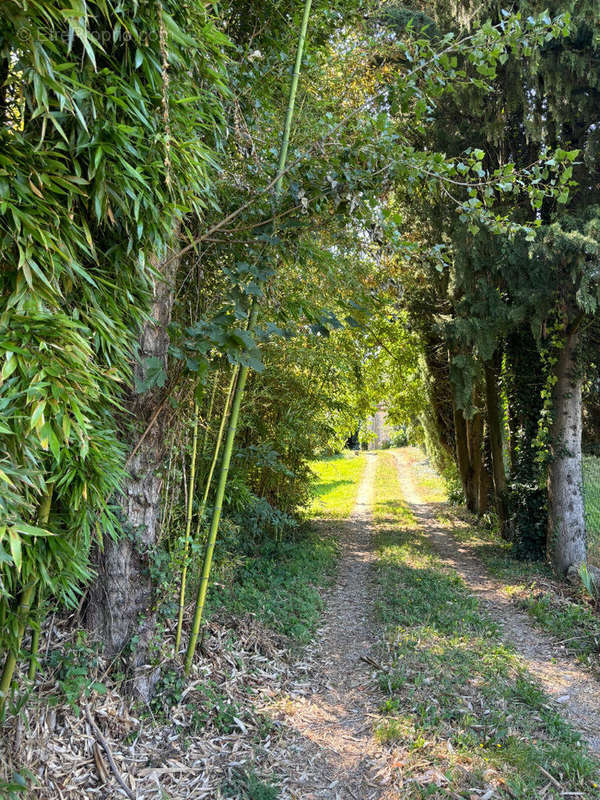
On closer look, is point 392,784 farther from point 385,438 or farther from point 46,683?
point 385,438

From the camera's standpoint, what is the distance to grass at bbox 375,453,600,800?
7.37 ft

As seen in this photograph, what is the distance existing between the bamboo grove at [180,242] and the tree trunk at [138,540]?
10 millimetres

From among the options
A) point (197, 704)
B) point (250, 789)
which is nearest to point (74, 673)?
point (197, 704)

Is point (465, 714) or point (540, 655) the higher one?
point (465, 714)

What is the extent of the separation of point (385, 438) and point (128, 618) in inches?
1322

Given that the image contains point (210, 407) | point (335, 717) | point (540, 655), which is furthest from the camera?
point (540, 655)

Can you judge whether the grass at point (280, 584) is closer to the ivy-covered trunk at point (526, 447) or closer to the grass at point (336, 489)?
the grass at point (336, 489)

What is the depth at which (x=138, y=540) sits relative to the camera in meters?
2.41

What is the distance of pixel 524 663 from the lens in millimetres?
A: 3551

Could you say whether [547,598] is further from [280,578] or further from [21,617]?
[21,617]

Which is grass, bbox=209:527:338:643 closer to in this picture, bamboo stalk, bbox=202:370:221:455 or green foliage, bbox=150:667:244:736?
green foliage, bbox=150:667:244:736

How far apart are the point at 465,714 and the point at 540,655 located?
143 cm

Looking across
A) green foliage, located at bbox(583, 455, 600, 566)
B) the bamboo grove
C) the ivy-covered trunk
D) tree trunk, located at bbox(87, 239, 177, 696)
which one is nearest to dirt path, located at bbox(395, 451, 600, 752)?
the ivy-covered trunk

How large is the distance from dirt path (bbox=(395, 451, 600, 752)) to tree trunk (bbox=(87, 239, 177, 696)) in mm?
2607
